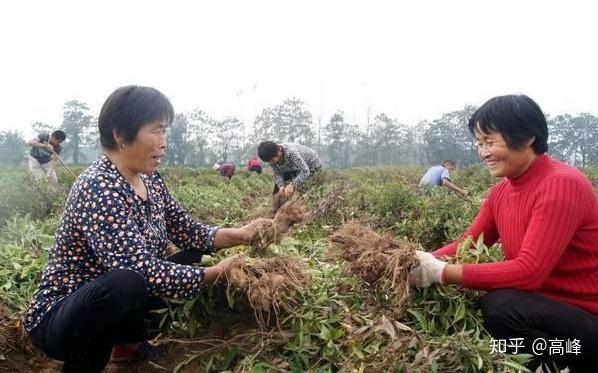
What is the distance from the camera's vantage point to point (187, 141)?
1796 inches

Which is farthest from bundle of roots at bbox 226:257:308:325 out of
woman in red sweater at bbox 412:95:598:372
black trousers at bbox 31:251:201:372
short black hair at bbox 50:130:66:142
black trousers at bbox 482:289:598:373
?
short black hair at bbox 50:130:66:142

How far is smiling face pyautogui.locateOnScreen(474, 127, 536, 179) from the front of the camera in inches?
77.6

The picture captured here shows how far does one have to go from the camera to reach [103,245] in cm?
178

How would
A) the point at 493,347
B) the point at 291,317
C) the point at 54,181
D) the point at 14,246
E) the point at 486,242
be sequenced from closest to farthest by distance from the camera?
the point at 493,347 < the point at 291,317 < the point at 486,242 < the point at 14,246 < the point at 54,181

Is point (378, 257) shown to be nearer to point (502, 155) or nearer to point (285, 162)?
point (502, 155)

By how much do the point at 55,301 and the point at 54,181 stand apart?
21.9 feet

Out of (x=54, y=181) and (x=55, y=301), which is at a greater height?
(x=55, y=301)

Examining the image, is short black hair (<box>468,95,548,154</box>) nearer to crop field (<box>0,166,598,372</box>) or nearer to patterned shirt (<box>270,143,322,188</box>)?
A: crop field (<box>0,166,598,372</box>)

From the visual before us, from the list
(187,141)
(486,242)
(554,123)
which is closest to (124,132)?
(486,242)

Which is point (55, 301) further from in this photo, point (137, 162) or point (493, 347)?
point (493, 347)

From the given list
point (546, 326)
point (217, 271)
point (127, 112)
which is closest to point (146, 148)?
point (127, 112)

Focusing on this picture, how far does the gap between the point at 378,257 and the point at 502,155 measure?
0.64 meters

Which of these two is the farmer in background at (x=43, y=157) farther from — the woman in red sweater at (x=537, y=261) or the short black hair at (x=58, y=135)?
the woman in red sweater at (x=537, y=261)

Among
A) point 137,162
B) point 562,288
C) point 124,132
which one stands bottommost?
point 562,288
